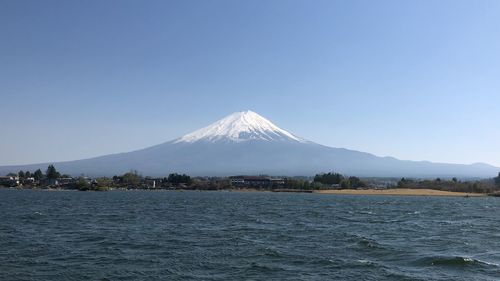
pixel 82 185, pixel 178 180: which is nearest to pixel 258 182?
pixel 178 180

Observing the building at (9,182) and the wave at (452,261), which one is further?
the building at (9,182)

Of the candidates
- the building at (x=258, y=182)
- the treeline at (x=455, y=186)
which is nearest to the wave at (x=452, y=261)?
the treeline at (x=455, y=186)

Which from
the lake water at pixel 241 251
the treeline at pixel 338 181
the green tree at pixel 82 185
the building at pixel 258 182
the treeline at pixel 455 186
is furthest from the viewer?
the building at pixel 258 182

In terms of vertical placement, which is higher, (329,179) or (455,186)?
(329,179)

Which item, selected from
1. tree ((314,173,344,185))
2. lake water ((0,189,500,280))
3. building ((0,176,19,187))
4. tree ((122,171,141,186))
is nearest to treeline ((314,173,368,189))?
tree ((314,173,344,185))

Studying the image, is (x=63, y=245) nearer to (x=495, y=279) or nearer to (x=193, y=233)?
(x=193, y=233)

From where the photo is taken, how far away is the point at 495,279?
2259 cm

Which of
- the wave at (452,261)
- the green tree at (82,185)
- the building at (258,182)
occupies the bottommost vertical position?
the wave at (452,261)

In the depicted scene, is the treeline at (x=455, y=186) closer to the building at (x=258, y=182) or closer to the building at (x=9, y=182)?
the building at (x=258, y=182)

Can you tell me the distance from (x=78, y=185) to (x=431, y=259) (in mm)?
148276

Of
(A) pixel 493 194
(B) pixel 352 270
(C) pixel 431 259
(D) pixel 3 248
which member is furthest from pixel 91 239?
(A) pixel 493 194

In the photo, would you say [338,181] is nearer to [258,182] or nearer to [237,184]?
[258,182]

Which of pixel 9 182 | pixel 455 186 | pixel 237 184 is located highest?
pixel 455 186

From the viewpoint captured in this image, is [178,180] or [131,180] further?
[178,180]
